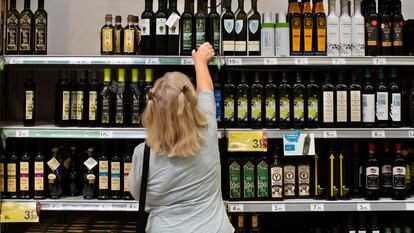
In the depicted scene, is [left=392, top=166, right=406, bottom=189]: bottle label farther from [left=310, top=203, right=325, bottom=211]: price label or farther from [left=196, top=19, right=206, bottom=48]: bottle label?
[left=196, top=19, right=206, bottom=48]: bottle label

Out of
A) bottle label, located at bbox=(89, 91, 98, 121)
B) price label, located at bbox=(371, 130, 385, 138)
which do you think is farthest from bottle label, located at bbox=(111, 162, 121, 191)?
price label, located at bbox=(371, 130, 385, 138)

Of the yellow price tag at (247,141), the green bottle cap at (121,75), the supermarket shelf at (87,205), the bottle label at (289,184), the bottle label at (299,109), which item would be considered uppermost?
the green bottle cap at (121,75)

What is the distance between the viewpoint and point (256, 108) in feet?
8.93

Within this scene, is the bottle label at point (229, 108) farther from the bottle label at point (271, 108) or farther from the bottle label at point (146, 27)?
the bottle label at point (146, 27)

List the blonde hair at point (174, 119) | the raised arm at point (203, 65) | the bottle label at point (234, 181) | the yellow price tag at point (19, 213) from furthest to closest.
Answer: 1. the bottle label at point (234, 181)
2. the yellow price tag at point (19, 213)
3. the raised arm at point (203, 65)
4. the blonde hair at point (174, 119)

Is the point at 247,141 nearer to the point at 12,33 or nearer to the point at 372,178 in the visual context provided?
the point at 372,178

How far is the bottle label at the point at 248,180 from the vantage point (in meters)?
2.72

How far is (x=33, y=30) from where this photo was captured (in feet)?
9.20

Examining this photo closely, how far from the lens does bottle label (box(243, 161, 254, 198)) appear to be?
2.72 metres

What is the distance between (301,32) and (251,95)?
469mm

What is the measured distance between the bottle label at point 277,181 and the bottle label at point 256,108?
0.31m

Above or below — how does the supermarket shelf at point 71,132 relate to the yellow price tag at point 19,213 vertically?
above

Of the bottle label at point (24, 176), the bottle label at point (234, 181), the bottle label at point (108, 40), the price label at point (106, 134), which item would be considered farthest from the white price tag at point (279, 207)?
the bottle label at point (24, 176)

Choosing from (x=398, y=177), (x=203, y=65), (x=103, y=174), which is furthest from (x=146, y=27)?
(x=398, y=177)
